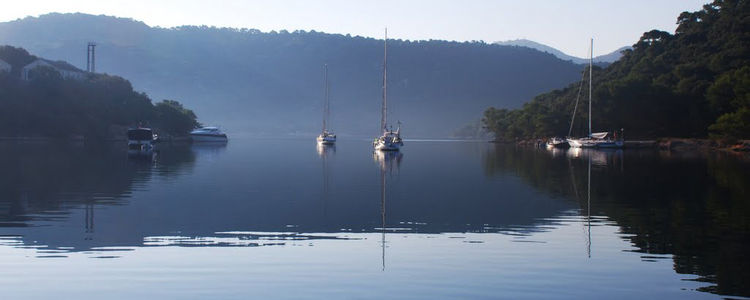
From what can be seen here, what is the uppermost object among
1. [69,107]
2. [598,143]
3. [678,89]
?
[678,89]

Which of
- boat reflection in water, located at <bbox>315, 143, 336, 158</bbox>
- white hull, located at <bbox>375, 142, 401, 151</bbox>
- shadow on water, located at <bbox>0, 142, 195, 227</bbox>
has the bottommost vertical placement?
shadow on water, located at <bbox>0, 142, 195, 227</bbox>

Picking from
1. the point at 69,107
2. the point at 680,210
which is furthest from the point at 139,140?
the point at 680,210

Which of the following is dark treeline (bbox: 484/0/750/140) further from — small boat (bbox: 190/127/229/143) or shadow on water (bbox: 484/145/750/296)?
small boat (bbox: 190/127/229/143)

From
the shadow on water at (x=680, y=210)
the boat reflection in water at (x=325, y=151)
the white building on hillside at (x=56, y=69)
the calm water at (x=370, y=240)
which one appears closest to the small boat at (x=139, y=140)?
the boat reflection in water at (x=325, y=151)

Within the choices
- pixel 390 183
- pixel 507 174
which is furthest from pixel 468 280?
pixel 507 174

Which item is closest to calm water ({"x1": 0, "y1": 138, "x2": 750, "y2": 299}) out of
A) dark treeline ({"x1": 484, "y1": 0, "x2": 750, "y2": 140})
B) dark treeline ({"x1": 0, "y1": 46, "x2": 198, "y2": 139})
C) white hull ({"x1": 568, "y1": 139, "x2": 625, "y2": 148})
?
dark treeline ({"x1": 484, "y1": 0, "x2": 750, "y2": 140})

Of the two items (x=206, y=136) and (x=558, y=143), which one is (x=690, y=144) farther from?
(x=206, y=136)

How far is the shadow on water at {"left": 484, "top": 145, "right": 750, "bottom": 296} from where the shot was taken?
17078mm

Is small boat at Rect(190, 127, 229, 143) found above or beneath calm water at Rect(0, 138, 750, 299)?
above

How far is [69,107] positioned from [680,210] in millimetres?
107053

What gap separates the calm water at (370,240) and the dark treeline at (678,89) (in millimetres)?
69193

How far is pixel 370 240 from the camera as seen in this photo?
20422 mm

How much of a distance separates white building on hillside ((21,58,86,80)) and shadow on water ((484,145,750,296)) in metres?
98.4

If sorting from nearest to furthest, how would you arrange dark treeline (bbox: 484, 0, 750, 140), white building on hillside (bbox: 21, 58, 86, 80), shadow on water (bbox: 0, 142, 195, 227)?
shadow on water (bbox: 0, 142, 195, 227)
dark treeline (bbox: 484, 0, 750, 140)
white building on hillside (bbox: 21, 58, 86, 80)
